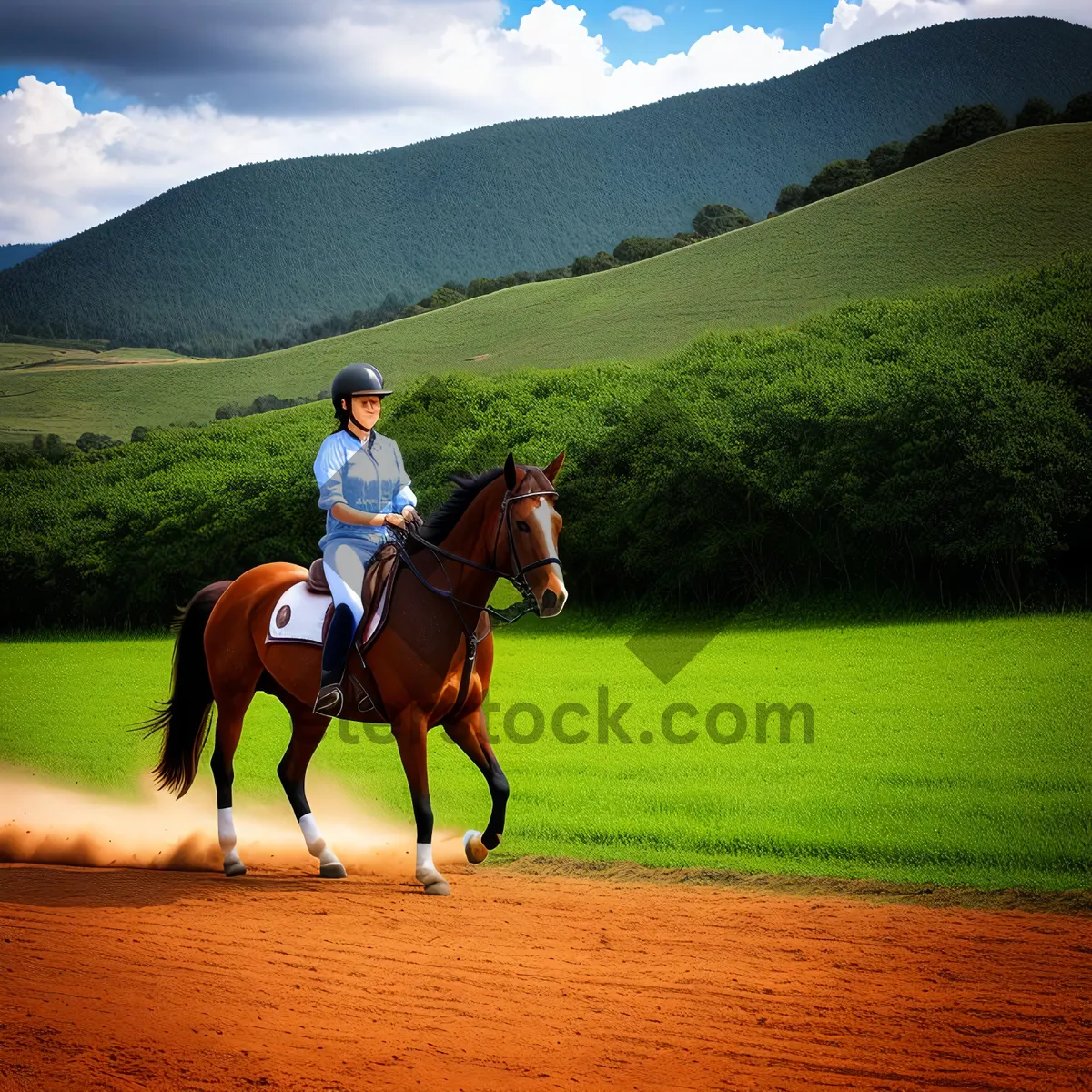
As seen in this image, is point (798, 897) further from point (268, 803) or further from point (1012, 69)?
point (1012, 69)

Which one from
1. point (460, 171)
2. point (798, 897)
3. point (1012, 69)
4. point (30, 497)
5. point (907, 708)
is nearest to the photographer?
point (798, 897)

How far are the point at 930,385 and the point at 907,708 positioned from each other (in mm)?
12572

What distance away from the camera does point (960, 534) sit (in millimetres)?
24203

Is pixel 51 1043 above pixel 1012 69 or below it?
below

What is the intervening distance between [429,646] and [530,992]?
2.51 m

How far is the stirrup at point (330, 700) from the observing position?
778cm

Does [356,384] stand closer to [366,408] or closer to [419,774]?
[366,408]

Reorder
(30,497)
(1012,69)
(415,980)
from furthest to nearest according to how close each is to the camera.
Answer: (1012,69), (30,497), (415,980)

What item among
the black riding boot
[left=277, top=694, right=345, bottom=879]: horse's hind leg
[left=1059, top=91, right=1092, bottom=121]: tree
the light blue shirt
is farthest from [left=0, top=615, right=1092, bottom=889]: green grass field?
[left=1059, top=91, right=1092, bottom=121]: tree

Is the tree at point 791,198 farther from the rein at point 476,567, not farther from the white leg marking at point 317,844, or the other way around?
the white leg marking at point 317,844

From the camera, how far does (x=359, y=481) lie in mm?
7699

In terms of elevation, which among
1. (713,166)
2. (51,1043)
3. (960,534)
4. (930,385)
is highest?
(713,166)

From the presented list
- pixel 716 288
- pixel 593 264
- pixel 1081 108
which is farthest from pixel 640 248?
pixel 1081 108

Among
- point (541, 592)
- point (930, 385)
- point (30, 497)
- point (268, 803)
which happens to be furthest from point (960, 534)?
point (30, 497)
